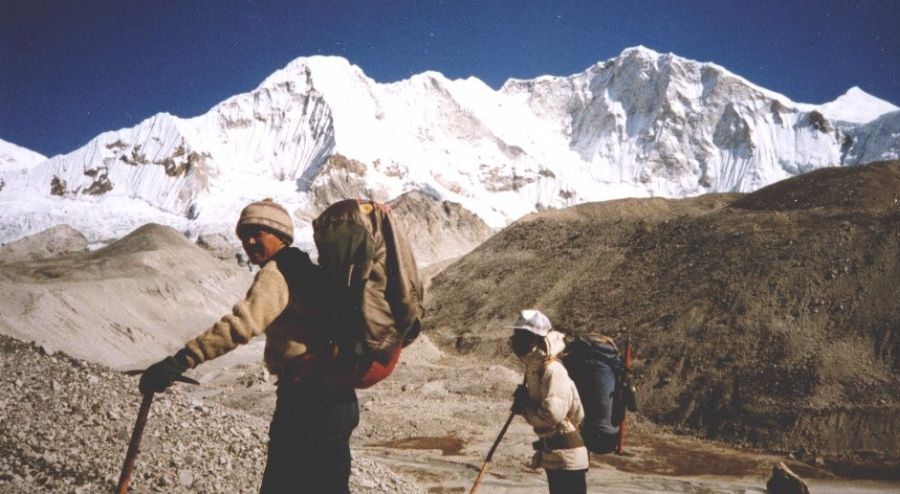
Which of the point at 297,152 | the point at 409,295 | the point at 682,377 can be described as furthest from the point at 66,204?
the point at 409,295

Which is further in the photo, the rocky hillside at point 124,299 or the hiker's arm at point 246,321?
the rocky hillside at point 124,299

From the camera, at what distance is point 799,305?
1884 centimetres

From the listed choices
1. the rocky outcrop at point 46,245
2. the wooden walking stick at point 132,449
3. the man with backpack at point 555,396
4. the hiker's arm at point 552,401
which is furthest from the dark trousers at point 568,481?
the rocky outcrop at point 46,245

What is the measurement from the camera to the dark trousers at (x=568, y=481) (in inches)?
150

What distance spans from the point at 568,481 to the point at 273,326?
2.26 metres

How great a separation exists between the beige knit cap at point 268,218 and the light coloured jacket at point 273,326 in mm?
99

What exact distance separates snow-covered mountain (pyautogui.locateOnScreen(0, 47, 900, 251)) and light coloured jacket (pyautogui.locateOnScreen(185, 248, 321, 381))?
86.3m

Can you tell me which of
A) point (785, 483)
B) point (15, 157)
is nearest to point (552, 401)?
point (785, 483)

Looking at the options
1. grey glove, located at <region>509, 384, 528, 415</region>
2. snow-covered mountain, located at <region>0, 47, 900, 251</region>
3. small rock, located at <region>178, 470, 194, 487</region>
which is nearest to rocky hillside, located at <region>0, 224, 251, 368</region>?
small rock, located at <region>178, 470, 194, 487</region>

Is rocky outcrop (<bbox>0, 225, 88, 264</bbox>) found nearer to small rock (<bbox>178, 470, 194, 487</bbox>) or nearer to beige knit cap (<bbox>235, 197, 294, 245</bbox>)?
small rock (<bbox>178, 470, 194, 487</bbox>)

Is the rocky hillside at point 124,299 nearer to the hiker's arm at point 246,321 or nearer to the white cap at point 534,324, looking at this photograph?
the white cap at point 534,324

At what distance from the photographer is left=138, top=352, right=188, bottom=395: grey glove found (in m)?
2.30

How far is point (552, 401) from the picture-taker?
365cm

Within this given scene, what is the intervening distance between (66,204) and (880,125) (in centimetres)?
13693
